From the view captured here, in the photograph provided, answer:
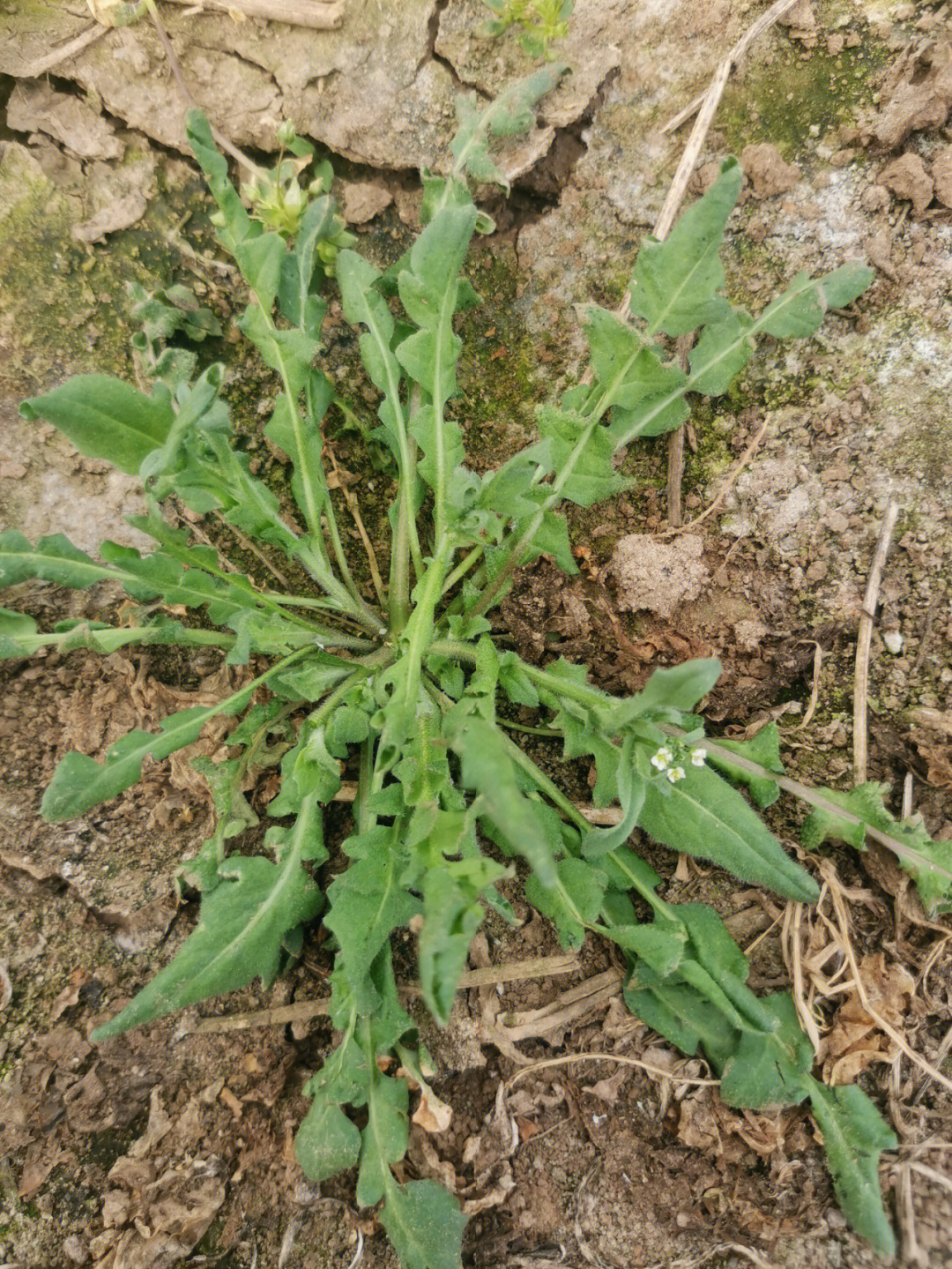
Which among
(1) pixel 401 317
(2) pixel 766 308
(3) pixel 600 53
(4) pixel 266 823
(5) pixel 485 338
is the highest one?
(3) pixel 600 53

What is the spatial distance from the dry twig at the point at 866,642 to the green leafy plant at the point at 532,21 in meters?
1.70

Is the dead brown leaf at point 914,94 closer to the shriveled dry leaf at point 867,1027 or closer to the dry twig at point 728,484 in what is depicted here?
the dry twig at point 728,484

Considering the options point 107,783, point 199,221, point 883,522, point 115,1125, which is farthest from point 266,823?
point 883,522

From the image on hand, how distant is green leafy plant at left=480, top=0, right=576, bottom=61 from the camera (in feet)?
7.46

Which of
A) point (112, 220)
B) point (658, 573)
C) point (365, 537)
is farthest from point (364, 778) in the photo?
point (112, 220)

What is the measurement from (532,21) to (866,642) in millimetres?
2081

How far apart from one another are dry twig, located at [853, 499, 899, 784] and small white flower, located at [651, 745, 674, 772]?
744mm

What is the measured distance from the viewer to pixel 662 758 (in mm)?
1830

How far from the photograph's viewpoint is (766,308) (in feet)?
7.09

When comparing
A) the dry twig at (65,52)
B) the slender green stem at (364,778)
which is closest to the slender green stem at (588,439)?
the slender green stem at (364,778)

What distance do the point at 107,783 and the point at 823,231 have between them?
2.53 metres

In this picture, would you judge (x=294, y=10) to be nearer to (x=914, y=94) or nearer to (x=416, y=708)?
(x=914, y=94)

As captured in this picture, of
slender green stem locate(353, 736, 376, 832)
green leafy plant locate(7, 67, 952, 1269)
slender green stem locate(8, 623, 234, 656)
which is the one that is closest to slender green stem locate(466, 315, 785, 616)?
green leafy plant locate(7, 67, 952, 1269)

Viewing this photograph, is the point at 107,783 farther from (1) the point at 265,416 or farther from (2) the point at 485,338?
(2) the point at 485,338
